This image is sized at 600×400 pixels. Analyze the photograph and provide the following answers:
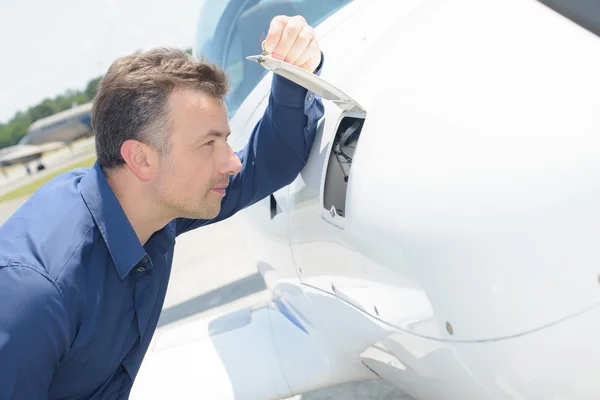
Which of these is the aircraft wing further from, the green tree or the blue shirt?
the blue shirt

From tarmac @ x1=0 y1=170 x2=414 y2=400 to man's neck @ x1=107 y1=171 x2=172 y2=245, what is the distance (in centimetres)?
154

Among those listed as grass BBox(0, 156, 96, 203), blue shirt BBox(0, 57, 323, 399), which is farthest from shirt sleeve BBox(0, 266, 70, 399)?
grass BBox(0, 156, 96, 203)

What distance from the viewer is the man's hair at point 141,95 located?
5.85 ft

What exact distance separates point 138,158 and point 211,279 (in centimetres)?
362

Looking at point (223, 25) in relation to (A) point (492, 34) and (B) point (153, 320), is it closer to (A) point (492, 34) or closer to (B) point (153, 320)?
(B) point (153, 320)

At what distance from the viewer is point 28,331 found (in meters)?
1.48

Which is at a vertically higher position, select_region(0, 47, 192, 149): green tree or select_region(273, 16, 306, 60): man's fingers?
select_region(273, 16, 306, 60): man's fingers

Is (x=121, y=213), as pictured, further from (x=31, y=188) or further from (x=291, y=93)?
A: (x=31, y=188)

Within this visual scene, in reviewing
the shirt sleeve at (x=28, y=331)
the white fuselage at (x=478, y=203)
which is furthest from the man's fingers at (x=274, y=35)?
the shirt sleeve at (x=28, y=331)

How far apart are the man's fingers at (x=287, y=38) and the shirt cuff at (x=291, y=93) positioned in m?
0.12

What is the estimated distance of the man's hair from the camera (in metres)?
1.78

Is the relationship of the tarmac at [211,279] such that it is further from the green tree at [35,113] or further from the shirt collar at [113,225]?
the green tree at [35,113]

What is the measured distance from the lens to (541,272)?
3.91ft

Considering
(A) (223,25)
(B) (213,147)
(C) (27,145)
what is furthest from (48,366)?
(C) (27,145)
